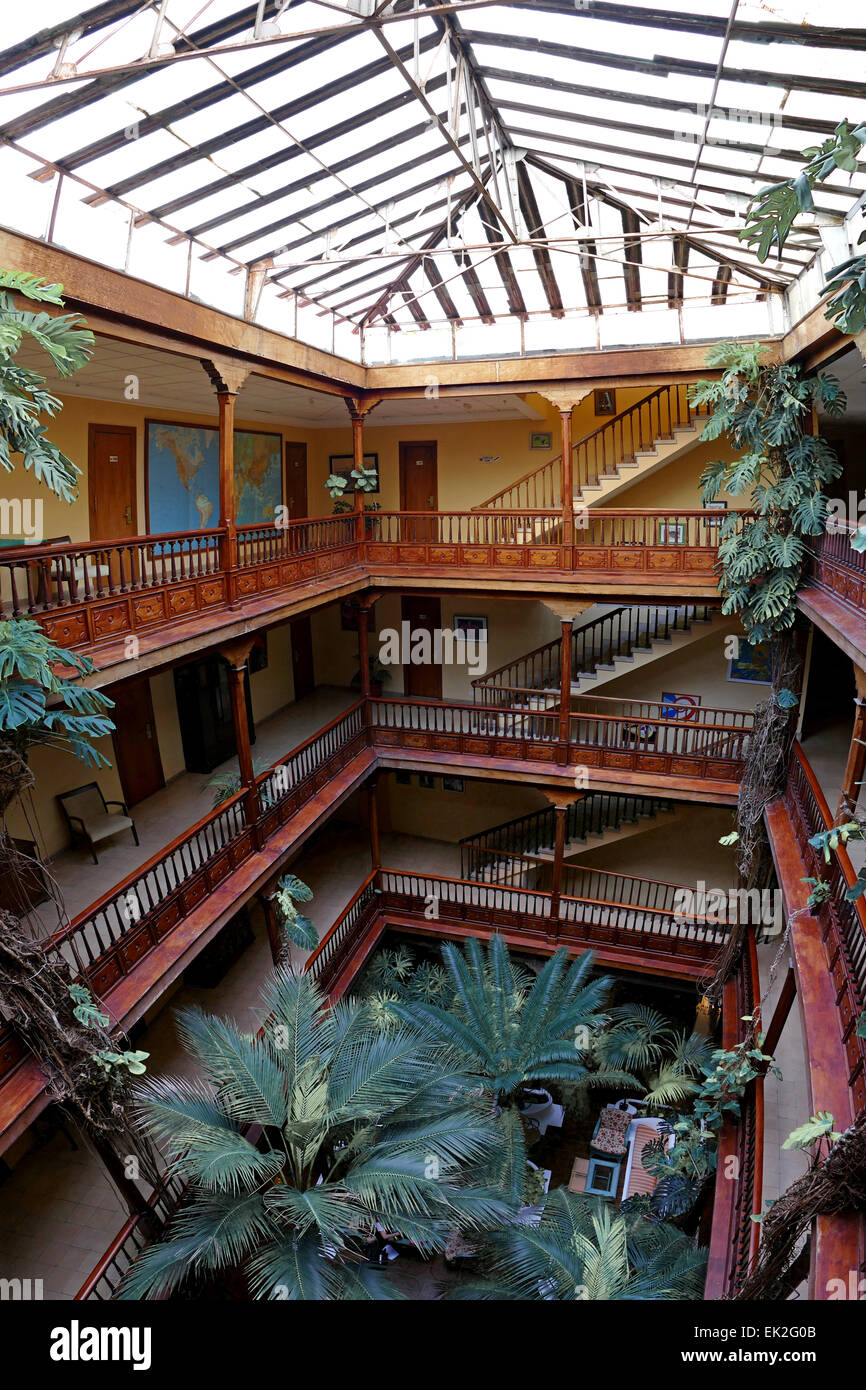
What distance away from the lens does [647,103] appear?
6.57m

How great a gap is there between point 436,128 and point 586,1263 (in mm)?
10933

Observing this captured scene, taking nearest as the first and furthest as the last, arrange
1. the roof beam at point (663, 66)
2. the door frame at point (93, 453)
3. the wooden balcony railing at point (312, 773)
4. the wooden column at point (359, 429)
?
the roof beam at point (663, 66) → the wooden balcony railing at point (312, 773) → the door frame at point (93, 453) → the wooden column at point (359, 429)

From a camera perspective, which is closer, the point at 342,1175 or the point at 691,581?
the point at 342,1175

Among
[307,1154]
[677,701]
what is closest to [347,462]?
[677,701]

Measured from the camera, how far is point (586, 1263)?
651 cm

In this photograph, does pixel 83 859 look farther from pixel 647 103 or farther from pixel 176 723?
pixel 647 103

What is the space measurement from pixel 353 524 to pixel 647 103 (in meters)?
7.11

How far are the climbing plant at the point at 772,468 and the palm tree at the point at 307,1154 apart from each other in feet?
21.8

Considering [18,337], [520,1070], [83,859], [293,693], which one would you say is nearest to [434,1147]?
[520,1070]

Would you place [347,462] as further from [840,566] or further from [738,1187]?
[738,1187]

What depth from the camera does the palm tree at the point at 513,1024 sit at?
9.61 metres

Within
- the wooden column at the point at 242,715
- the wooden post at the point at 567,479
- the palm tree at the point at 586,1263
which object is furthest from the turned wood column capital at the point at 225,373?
the palm tree at the point at 586,1263

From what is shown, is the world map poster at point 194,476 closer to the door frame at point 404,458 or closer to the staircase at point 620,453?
the door frame at point 404,458

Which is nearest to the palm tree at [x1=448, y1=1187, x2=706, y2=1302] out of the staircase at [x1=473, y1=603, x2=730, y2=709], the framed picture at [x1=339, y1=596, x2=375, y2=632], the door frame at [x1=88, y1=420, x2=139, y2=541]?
the staircase at [x1=473, y1=603, x2=730, y2=709]
